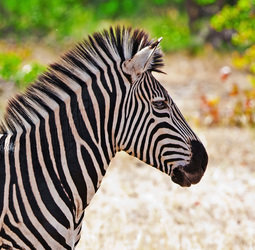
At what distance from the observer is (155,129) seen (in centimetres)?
361

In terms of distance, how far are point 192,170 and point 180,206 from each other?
10.5ft

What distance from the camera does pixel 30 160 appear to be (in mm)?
3453

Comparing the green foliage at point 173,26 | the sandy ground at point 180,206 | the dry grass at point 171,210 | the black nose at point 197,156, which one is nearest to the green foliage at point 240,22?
the sandy ground at point 180,206

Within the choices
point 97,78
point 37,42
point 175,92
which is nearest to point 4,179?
point 97,78

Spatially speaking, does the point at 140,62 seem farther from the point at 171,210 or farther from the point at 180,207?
the point at 180,207

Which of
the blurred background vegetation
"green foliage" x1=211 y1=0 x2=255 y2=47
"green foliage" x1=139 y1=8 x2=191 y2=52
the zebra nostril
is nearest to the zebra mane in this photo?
the zebra nostril

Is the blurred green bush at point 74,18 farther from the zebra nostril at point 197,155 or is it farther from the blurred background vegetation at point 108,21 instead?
the zebra nostril at point 197,155

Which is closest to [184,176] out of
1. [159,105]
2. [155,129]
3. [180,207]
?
[155,129]

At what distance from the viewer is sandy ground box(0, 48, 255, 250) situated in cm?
578

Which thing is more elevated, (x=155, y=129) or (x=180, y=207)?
(x=180, y=207)

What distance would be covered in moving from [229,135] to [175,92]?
408 cm

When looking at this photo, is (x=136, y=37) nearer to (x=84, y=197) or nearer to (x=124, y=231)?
(x=84, y=197)

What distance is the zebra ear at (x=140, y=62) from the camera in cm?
344

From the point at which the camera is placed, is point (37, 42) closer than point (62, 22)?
Yes
